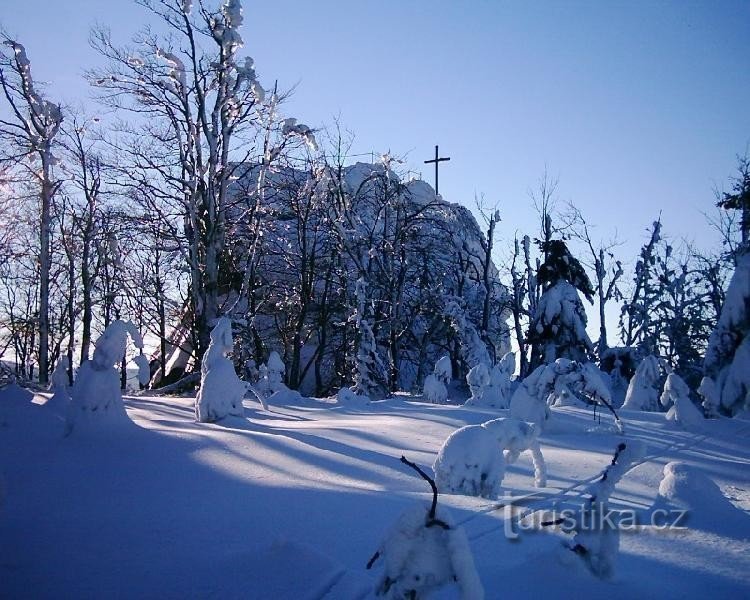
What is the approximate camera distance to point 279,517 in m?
4.86

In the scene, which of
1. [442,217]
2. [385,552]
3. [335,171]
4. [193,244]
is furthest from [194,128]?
[385,552]

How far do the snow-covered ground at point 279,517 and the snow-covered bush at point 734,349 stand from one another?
8.86 metres

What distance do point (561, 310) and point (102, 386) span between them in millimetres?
21801

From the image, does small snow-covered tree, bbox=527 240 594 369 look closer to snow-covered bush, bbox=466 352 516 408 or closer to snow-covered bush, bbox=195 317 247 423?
snow-covered bush, bbox=466 352 516 408

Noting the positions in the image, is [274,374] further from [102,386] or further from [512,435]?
[512,435]

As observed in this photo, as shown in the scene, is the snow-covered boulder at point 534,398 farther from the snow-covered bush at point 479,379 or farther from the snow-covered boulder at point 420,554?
the snow-covered boulder at point 420,554

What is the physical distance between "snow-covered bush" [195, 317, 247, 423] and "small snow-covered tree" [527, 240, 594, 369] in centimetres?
1833

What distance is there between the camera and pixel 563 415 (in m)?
13.6

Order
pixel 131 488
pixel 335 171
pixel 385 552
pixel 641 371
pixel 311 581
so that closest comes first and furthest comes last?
1. pixel 385 552
2. pixel 311 581
3. pixel 131 488
4. pixel 641 371
5. pixel 335 171

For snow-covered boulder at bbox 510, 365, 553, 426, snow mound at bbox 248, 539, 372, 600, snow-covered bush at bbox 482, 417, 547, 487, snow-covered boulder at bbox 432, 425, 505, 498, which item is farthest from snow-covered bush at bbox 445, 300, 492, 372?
snow mound at bbox 248, 539, 372, 600

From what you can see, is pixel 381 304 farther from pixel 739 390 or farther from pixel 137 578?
pixel 137 578

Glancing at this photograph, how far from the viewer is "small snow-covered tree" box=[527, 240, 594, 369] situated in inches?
1041

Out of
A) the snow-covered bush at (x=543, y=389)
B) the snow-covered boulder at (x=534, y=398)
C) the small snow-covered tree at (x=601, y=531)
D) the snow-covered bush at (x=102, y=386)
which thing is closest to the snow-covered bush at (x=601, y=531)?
the small snow-covered tree at (x=601, y=531)

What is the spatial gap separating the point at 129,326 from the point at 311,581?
646 cm
